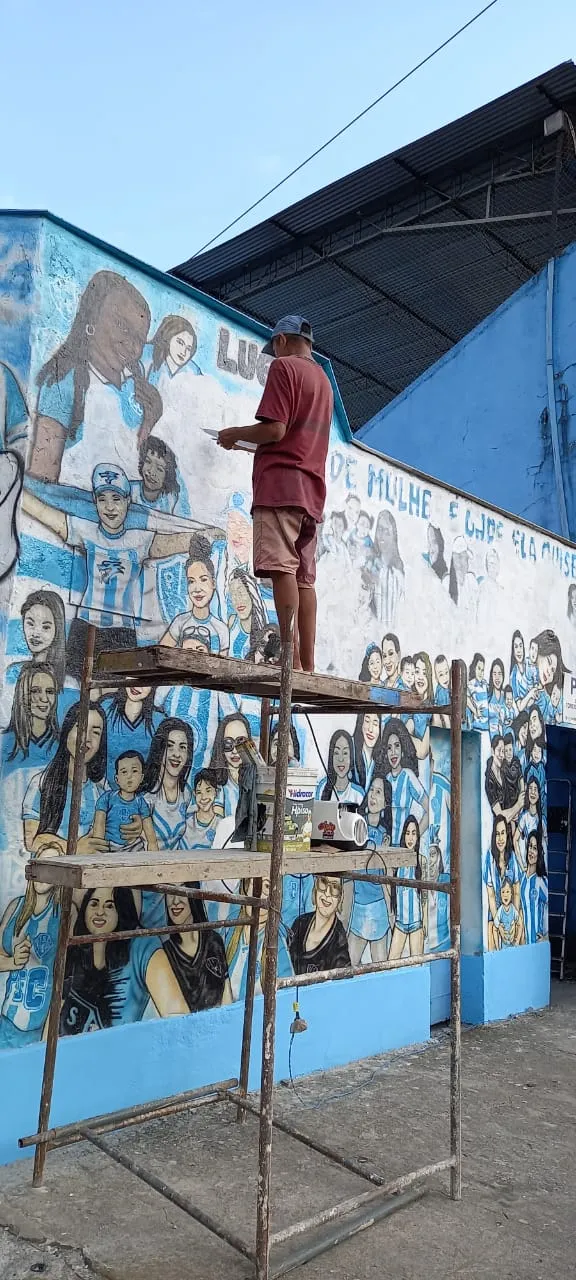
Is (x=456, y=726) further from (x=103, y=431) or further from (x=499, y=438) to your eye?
(x=499, y=438)

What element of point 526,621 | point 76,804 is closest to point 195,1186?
point 76,804

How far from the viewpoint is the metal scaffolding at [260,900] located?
3293 mm

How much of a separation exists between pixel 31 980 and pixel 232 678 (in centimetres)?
186

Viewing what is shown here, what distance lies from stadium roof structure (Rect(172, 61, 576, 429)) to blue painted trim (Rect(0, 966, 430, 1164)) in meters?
9.50

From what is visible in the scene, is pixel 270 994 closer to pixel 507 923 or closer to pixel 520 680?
pixel 507 923

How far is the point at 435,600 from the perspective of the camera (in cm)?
746

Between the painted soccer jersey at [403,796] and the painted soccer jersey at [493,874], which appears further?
the painted soccer jersey at [493,874]

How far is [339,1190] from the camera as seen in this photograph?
4.06 meters

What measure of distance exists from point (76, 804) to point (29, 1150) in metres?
1.60

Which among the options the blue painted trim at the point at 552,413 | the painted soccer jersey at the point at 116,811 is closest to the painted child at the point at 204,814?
the painted soccer jersey at the point at 116,811

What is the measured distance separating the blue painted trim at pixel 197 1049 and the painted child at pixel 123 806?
957 millimetres

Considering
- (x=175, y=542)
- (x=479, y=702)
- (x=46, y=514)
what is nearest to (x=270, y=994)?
(x=46, y=514)

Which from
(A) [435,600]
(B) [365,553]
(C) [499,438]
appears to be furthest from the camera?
(C) [499,438]

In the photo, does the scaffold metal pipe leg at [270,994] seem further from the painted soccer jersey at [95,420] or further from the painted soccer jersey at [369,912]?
the painted soccer jersey at [369,912]
